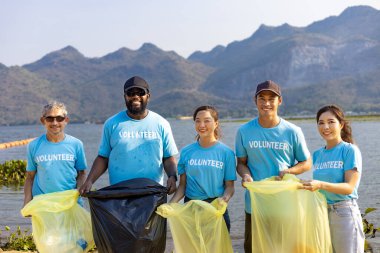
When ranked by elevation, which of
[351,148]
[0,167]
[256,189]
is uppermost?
[351,148]

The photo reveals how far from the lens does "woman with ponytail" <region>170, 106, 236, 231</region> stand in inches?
185

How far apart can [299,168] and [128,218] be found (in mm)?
1758

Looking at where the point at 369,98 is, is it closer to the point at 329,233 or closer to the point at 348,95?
the point at 348,95

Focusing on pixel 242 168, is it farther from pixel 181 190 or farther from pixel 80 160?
pixel 80 160

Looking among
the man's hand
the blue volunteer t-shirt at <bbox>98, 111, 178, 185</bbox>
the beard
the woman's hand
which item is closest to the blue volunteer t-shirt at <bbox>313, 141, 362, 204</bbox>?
the woman's hand

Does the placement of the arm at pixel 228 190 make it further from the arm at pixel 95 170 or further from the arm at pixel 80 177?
the arm at pixel 80 177

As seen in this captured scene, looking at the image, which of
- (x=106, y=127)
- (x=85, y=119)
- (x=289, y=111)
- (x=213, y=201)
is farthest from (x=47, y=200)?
(x=85, y=119)

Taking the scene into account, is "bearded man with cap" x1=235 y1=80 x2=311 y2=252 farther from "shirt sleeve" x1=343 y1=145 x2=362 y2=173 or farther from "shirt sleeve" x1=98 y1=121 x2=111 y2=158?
"shirt sleeve" x1=98 y1=121 x2=111 y2=158

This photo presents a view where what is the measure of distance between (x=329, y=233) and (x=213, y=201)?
1100 mm

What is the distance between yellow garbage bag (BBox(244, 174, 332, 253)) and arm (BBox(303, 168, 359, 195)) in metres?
0.10

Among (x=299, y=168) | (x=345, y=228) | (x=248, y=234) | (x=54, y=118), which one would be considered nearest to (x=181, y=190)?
(x=248, y=234)

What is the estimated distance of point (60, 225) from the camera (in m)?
4.63

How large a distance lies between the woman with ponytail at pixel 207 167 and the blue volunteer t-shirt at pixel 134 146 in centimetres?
31

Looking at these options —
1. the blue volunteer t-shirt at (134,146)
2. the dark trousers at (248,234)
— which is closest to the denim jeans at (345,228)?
the dark trousers at (248,234)
